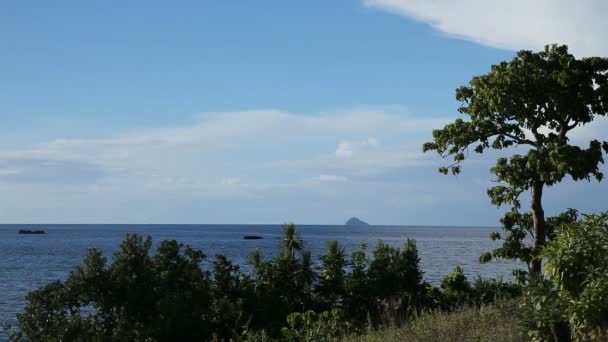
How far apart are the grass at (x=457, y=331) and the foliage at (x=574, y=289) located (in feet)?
→ 2.16

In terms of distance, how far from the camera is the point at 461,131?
20.8 meters

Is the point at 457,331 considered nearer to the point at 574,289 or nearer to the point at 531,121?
the point at 574,289

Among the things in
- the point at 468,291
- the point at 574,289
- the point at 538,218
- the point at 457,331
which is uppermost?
the point at 538,218

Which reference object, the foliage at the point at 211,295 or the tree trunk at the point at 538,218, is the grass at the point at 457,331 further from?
the tree trunk at the point at 538,218

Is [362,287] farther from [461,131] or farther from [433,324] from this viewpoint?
[433,324]

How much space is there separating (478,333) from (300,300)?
1236cm

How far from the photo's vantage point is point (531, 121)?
66.8ft

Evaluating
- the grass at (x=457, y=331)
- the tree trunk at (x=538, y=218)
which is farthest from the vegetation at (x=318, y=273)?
the grass at (x=457, y=331)

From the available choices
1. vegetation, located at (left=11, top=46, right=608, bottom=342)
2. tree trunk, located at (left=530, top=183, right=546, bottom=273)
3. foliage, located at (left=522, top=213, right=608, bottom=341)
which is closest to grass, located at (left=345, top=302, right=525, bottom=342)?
foliage, located at (left=522, top=213, right=608, bottom=341)

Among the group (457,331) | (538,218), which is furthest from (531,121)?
(457,331)

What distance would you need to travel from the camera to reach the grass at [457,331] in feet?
34.6

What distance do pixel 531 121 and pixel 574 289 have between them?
11.7 metres

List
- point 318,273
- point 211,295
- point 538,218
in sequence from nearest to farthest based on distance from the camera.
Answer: point 538,218, point 211,295, point 318,273

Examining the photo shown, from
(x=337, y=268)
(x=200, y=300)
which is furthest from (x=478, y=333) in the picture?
(x=337, y=268)
